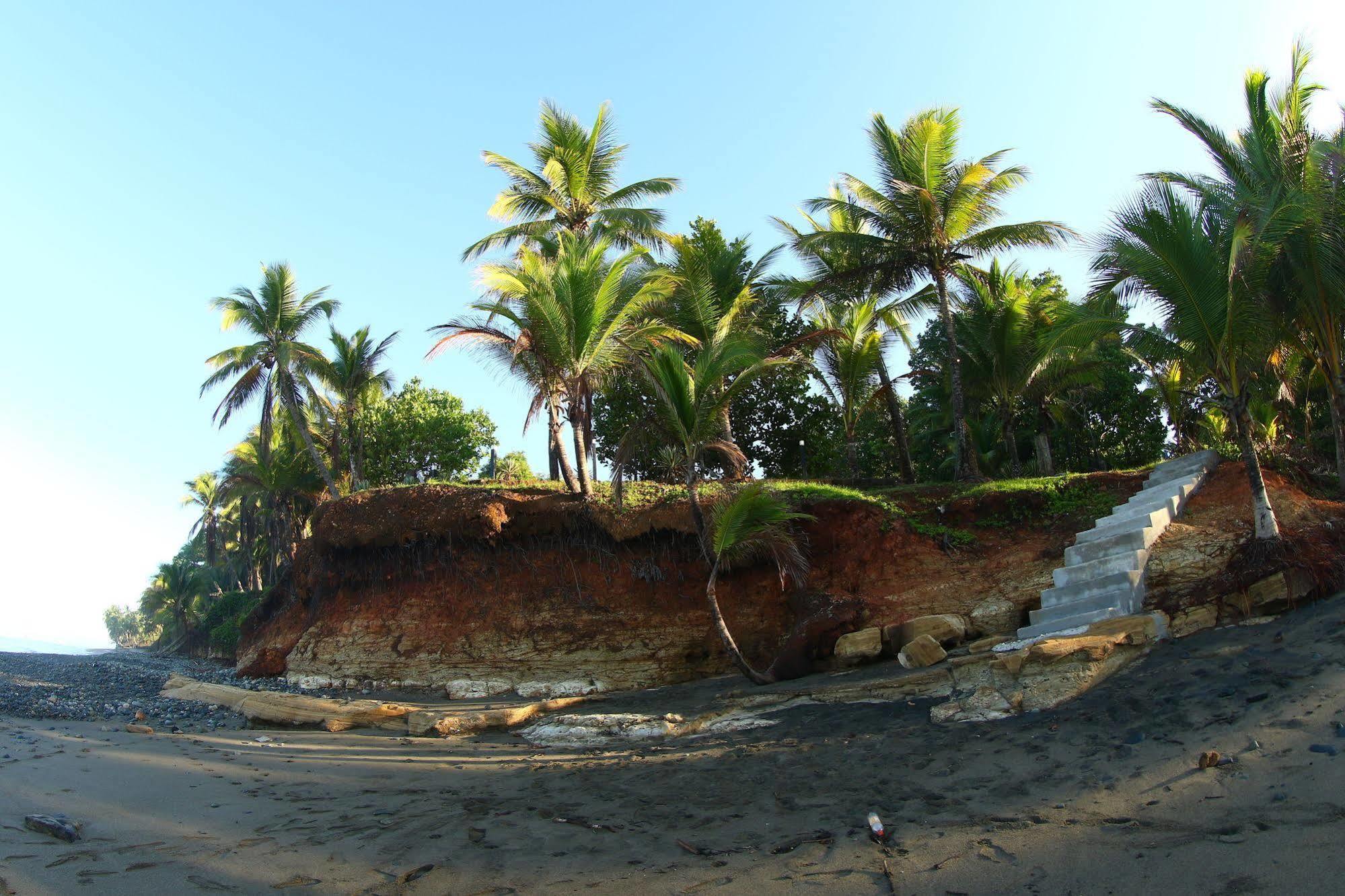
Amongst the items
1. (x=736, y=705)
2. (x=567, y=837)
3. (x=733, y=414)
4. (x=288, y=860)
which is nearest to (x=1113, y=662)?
(x=736, y=705)

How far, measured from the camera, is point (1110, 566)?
908 centimetres

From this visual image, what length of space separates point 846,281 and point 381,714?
502 inches

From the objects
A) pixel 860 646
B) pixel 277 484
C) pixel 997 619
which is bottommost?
pixel 860 646

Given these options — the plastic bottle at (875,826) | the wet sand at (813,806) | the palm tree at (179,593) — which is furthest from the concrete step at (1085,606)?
the palm tree at (179,593)

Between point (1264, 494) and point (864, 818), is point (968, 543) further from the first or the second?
point (864, 818)

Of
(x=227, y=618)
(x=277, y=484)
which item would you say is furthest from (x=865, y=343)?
(x=227, y=618)

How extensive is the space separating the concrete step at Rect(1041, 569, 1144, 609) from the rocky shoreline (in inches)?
423

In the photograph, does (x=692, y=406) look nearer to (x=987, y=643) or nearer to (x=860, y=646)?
(x=860, y=646)

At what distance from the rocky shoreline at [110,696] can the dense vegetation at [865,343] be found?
658cm

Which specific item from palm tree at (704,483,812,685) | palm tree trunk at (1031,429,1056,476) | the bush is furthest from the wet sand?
the bush

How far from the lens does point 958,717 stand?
22.6ft

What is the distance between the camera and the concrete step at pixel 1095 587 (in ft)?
28.5

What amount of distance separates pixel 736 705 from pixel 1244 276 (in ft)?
26.0

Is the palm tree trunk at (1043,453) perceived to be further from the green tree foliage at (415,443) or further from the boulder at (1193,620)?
the green tree foliage at (415,443)
